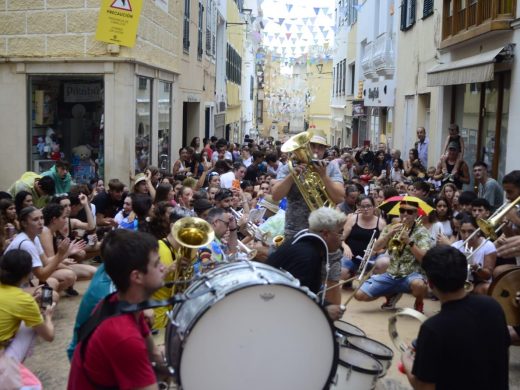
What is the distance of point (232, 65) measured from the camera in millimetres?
34000

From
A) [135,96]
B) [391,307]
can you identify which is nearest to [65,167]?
[135,96]

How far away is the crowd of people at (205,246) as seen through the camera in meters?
3.14

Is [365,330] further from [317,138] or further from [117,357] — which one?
[117,357]

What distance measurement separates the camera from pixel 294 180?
6.68m

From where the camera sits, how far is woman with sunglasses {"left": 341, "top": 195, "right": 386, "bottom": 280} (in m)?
8.70

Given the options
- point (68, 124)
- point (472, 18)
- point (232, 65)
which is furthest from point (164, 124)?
point (232, 65)

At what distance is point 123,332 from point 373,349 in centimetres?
272

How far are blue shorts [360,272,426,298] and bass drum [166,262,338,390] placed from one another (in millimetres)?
3888

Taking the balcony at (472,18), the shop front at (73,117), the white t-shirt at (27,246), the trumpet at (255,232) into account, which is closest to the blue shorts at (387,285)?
the trumpet at (255,232)

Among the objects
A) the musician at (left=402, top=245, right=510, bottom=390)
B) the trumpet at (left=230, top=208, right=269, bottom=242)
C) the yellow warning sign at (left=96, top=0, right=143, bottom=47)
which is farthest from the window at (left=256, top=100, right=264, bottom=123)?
the musician at (left=402, top=245, right=510, bottom=390)

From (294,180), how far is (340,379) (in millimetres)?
2370

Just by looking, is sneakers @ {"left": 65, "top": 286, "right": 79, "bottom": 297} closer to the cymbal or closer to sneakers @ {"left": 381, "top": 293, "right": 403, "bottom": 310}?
sneakers @ {"left": 381, "top": 293, "right": 403, "bottom": 310}

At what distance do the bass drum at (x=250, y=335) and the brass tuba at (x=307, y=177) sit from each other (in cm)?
270

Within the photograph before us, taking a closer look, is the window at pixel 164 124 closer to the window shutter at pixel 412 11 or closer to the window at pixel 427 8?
the window at pixel 427 8
